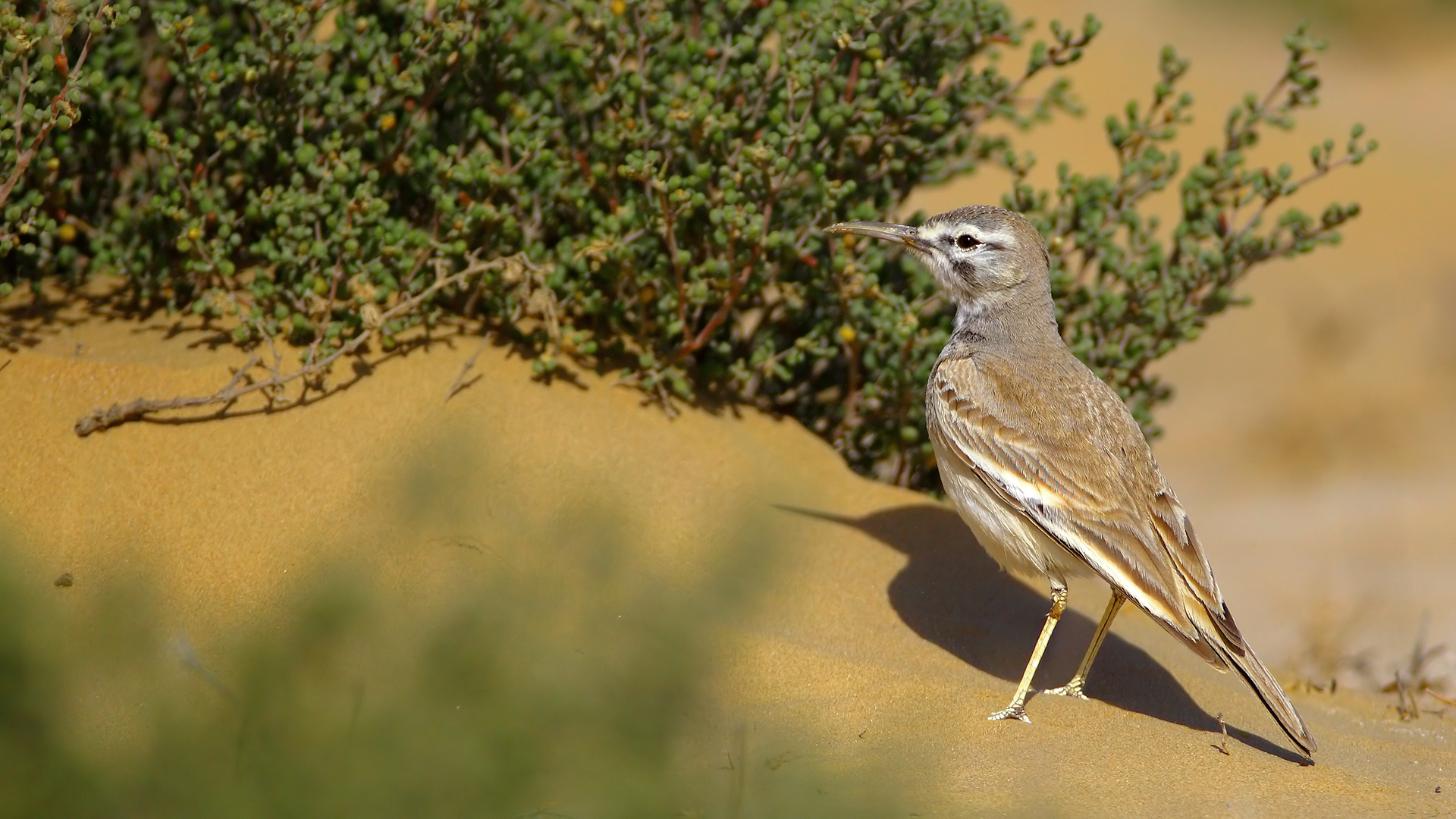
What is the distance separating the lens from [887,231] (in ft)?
18.0

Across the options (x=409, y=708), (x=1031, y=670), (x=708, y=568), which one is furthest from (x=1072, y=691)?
(x=409, y=708)

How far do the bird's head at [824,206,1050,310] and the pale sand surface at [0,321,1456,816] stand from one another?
1.14 m

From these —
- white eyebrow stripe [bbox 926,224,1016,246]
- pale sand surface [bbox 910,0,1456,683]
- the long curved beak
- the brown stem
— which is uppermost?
white eyebrow stripe [bbox 926,224,1016,246]

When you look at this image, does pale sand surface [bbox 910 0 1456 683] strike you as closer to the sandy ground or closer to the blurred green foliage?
the sandy ground

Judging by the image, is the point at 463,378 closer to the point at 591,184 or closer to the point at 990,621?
the point at 591,184

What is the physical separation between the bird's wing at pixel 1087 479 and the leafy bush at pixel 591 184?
812mm

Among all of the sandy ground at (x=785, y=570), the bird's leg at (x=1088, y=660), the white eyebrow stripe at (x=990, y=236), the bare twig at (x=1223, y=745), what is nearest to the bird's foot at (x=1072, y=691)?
→ the bird's leg at (x=1088, y=660)

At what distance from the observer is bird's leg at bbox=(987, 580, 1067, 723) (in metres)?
4.50

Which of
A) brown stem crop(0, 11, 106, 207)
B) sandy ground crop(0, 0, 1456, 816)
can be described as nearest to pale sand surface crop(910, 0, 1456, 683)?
sandy ground crop(0, 0, 1456, 816)

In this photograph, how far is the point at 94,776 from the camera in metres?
2.84

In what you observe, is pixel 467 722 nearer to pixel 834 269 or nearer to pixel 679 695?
pixel 679 695

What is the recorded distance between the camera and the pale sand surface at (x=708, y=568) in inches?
160

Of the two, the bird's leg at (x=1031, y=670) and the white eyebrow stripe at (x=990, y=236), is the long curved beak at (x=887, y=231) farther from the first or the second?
the bird's leg at (x=1031, y=670)

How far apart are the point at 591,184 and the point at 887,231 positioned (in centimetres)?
136
